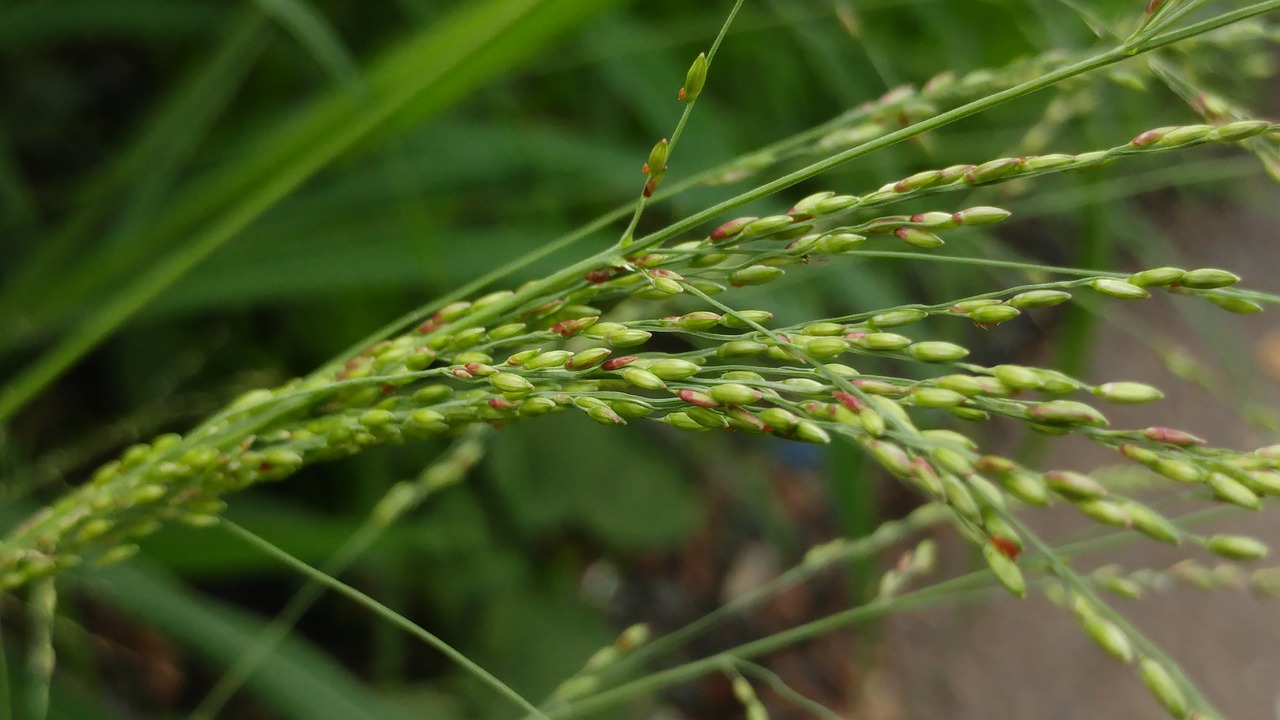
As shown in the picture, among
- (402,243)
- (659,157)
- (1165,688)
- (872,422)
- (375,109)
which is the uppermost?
(402,243)

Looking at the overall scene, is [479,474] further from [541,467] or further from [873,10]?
[873,10]

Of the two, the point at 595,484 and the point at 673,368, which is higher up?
the point at 595,484

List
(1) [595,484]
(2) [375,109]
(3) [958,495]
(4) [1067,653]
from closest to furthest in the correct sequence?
(3) [958,495], (2) [375,109], (1) [595,484], (4) [1067,653]

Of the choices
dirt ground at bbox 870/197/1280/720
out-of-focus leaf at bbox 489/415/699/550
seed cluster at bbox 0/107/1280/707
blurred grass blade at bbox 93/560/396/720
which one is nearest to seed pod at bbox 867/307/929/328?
seed cluster at bbox 0/107/1280/707

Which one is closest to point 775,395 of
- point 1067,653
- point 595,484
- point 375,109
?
point 375,109

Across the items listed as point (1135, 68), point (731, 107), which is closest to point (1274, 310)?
point (731, 107)

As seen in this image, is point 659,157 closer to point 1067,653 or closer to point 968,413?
point 968,413

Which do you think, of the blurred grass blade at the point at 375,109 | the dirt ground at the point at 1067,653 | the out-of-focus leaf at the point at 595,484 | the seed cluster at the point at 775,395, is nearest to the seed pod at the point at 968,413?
the seed cluster at the point at 775,395
